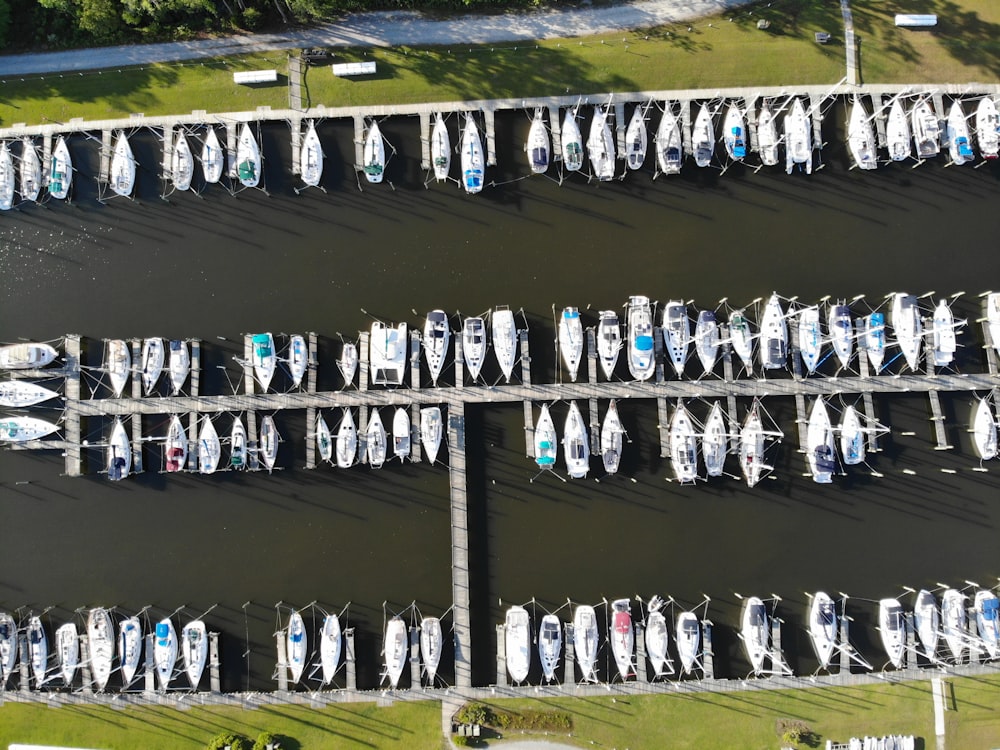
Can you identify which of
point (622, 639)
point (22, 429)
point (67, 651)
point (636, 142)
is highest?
point (636, 142)

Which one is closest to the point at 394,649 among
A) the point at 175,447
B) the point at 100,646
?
the point at 100,646

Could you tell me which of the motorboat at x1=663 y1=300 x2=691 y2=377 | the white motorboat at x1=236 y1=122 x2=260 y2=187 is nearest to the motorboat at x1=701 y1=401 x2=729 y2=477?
the motorboat at x1=663 y1=300 x2=691 y2=377

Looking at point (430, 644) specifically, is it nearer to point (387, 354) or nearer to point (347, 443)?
point (347, 443)

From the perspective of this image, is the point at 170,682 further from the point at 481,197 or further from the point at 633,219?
the point at 633,219

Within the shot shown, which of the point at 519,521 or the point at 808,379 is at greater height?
the point at 808,379

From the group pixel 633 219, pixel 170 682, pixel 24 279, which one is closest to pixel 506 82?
pixel 633 219

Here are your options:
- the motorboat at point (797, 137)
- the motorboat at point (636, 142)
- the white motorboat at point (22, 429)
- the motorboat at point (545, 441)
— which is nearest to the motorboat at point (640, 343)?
the motorboat at point (545, 441)
